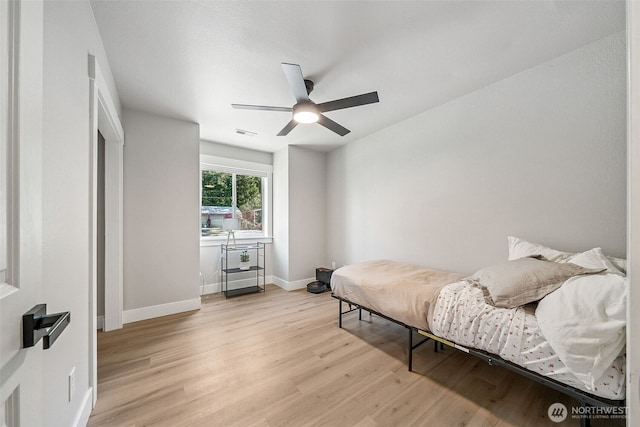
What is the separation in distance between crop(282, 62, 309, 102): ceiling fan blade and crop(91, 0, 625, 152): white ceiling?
0.27 meters

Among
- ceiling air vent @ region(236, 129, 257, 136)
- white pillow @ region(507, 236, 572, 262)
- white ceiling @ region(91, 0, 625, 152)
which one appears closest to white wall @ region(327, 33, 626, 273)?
white pillow @ region(507, 236, 572, 262)

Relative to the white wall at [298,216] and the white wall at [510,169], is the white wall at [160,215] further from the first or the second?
the white wall at [510,169]

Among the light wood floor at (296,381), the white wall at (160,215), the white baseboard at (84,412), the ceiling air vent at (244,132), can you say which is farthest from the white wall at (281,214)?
the white baseboard at (84,412)

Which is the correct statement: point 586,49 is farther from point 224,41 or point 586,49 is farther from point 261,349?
point 261,349

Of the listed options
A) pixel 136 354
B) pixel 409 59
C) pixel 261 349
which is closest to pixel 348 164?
pixel 409 59

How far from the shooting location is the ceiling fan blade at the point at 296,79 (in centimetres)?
177

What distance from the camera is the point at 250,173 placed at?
4578 mm

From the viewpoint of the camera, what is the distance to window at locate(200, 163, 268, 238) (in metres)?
4.24

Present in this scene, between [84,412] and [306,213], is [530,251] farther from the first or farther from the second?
[84,412]

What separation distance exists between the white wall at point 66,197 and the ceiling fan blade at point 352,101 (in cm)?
165

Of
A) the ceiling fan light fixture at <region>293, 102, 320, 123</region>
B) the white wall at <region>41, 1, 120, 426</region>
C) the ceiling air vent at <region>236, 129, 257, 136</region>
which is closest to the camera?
the white wall at <region>41, 1, 120, 426</region>

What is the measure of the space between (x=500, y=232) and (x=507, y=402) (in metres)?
1.43

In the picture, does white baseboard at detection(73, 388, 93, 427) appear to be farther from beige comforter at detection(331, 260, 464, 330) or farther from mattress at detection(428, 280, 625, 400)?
mattress at detection(428, 280, 625, 400)

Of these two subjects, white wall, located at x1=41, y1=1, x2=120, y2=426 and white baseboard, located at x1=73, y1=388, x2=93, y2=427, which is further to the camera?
white baseboard, located at x1=73, y1=388, x2=93, y2=427
